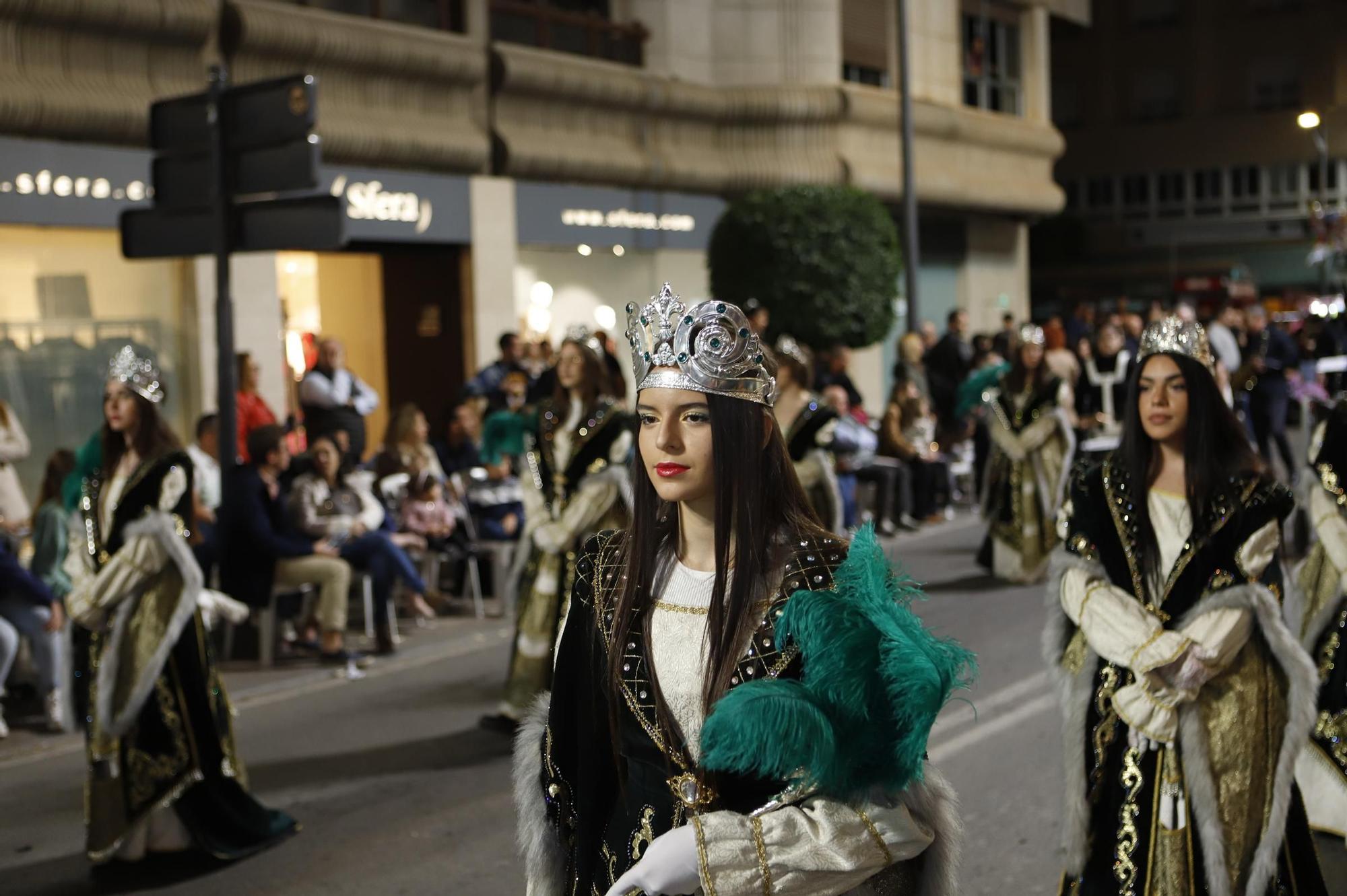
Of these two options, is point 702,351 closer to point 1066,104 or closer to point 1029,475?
point 1029,475

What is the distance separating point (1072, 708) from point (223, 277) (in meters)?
6.72

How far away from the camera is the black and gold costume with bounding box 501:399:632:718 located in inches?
316

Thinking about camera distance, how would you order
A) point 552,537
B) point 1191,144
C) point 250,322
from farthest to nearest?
1. point 1191,144
2. point 250,322
3. point 552,537

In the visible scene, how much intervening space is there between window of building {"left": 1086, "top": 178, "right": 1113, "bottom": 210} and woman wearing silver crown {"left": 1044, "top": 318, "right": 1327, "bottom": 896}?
53425mm

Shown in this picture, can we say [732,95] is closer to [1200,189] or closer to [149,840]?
[149,840]

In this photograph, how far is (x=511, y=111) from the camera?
20.0 m

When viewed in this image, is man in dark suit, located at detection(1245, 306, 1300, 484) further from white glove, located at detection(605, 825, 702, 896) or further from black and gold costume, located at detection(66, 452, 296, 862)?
white glove, located at detection(605, 825, 702, 896)

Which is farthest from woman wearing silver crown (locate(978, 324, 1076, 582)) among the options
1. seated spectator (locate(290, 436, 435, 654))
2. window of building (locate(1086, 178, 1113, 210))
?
window of building (locate(1086, 178, 1113, 210))

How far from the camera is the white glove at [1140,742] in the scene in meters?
4.75

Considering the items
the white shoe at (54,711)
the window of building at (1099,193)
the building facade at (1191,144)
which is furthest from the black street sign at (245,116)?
the window of building at (1099,193)

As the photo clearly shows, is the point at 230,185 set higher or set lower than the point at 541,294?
higher

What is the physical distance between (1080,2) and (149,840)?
33.0 m

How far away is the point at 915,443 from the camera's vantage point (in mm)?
16625

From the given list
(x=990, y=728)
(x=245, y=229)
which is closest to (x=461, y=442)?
(x=245, y=229)
